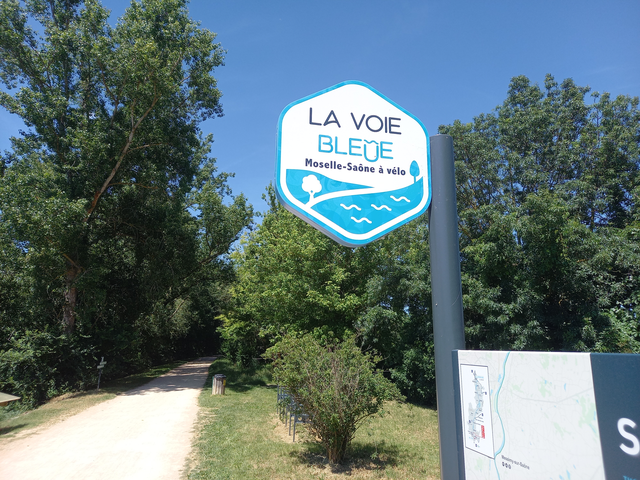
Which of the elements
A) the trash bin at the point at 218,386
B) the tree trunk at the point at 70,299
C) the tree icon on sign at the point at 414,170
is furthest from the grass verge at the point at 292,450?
the tree trunk at the point at 70,299

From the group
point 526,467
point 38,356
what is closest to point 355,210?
point 526,467

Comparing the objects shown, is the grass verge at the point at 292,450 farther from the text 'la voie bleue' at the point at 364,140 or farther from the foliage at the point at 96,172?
the foliage at the point at 96,172

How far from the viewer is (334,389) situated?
6.57 meters

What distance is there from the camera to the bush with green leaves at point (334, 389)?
259 inches

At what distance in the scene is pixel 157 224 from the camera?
722 inches

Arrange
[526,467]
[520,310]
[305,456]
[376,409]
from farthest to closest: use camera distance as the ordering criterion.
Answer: [520,310]
[305,456]
[376,409]
[526,467]

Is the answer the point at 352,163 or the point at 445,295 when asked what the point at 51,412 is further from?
the point at 445,295

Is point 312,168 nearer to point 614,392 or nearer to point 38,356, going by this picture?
point 614,392

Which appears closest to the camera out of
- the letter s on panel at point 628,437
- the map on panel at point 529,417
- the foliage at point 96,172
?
the letter s on panel at point 628,437

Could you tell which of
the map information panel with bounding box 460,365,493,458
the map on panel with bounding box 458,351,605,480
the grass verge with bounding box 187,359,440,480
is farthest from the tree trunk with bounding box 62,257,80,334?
the map on panel with bounding box 458,351,605,480

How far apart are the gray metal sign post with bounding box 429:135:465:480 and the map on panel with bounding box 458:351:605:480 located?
29 centimetres

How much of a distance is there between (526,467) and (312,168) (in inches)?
110

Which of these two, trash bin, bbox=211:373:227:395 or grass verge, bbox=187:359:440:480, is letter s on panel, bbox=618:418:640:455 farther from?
trash bin, bbox=211:373:227:395

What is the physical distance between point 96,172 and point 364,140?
15899 mm
